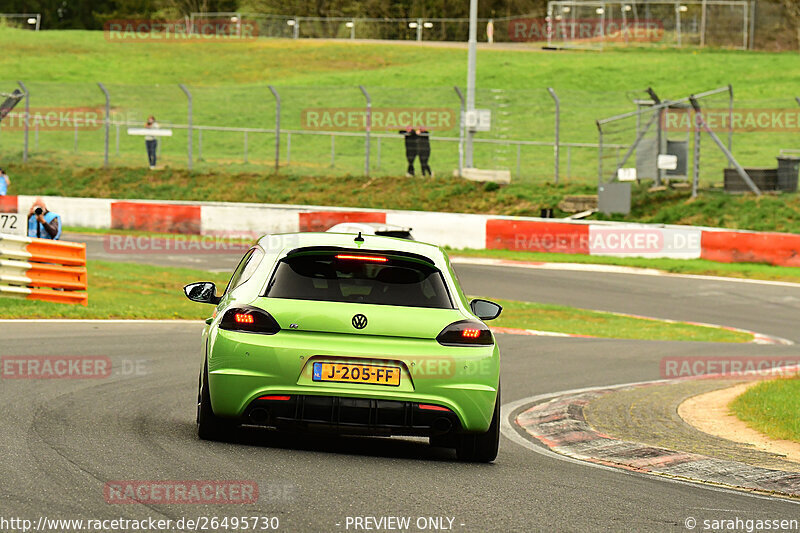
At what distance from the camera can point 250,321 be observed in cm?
775

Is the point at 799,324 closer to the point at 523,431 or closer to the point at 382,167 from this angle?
the point at 523,431

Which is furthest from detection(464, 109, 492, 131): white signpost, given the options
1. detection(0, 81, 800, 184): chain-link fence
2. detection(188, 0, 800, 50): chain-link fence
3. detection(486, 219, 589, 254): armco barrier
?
detection(188, 0, 800, 50): chain-link fence

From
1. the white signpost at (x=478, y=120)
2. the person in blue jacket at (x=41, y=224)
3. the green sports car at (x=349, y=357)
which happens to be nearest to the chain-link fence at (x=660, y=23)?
the white signpost at (x=478, y=120)

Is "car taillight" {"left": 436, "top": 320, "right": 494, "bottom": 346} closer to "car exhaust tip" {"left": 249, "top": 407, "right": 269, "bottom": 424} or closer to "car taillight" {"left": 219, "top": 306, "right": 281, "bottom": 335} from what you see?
"car taillight" {"left": 219, "top": 306, "right": 281, "bottom": 335}

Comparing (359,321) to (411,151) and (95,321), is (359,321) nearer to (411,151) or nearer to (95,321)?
(95,321)

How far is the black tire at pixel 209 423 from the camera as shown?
7925mm

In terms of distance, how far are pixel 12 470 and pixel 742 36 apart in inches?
2471

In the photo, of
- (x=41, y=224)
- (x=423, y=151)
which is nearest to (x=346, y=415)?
(x=41, y=224)

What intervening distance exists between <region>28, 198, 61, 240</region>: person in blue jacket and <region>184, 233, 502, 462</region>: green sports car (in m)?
12.4

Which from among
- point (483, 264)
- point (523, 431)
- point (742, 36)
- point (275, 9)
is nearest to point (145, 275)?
point (483, 264)

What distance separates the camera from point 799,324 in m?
19.9

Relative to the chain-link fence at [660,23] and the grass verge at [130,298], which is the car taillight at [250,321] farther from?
the chain-link fence at [660,23]

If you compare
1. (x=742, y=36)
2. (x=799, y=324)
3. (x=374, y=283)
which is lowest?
(x=799, y=324)

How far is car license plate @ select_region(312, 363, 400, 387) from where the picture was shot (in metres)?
7.64
